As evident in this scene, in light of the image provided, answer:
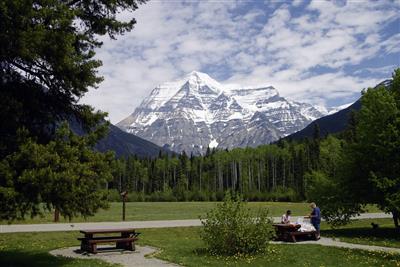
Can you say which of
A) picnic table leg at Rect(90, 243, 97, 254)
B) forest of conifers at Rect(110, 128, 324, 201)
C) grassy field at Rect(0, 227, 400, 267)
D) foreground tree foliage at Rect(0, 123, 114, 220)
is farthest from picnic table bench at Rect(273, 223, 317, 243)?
forest of conifers at Rect(110, 128, 324, 201)

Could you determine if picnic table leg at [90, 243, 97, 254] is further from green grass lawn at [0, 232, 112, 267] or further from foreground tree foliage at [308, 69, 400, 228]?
foreground tree foliage at [308, 69, 400, 228]

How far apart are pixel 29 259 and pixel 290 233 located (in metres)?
11.6

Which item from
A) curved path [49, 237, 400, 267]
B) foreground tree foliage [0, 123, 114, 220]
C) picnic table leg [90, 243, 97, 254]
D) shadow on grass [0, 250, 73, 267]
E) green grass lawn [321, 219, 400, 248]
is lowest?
green grass lawn [321, 219, 400, 248]

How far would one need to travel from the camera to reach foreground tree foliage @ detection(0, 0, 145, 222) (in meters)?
11.9

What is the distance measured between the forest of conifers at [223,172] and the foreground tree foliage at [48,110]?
79.7 meters

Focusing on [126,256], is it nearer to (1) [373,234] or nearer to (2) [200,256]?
(2) [200,256]

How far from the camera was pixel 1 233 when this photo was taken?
2278 centimetres

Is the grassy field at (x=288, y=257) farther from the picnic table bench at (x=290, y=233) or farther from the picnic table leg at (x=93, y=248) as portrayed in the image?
the picnic table leg at (x=93, y=248)

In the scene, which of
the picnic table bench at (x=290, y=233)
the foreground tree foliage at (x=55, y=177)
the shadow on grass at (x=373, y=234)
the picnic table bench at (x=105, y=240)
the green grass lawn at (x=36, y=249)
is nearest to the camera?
the foreground tree foliage at (x=55, y=177)

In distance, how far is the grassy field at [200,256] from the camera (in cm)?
1477

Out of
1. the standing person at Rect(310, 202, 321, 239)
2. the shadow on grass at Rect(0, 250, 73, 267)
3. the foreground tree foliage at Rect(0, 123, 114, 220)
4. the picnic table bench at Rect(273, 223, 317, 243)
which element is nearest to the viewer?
the foreground tree foliage at Rect(0, 123, 114, 220)

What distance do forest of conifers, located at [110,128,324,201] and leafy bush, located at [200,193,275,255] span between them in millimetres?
76442

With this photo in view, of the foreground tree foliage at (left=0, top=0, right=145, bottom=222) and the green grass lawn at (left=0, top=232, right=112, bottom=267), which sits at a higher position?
the foreground tree foliage at (left=0, top=0, right=145, bottom=222)

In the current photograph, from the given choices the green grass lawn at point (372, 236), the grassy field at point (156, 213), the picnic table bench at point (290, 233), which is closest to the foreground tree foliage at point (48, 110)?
the grassy field at point (156, 213)
